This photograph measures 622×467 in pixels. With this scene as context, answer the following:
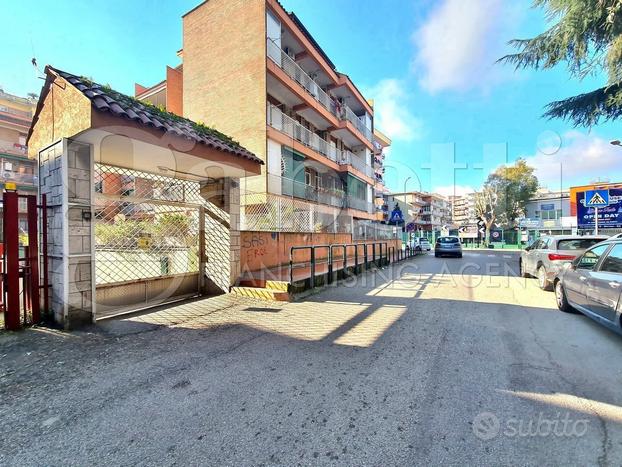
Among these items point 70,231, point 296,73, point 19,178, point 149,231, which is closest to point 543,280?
point 149,231

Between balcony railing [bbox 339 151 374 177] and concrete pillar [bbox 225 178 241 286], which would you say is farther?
balcony railing [bbox 339 151 374 177]

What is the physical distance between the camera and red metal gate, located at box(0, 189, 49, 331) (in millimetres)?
4195

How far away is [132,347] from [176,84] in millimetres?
18666

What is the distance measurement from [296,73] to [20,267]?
53.5 feet

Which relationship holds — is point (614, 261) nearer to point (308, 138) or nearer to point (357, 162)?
point (308, 138)

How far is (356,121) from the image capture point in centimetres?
2436

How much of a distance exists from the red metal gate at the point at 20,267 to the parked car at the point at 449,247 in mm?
21368

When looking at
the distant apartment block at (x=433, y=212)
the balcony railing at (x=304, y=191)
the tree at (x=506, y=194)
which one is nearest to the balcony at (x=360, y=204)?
the balcony railing at (x=304, y=191)

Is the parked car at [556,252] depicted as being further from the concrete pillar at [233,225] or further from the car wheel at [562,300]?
the concrete pillar at [233,225]

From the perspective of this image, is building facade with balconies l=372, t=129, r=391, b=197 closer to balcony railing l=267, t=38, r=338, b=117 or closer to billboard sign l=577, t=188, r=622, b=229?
balcony railing l=267, t=38, r=338, b=117

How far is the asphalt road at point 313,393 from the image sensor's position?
2.04 metres

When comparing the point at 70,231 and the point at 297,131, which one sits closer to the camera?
the point at 70,231

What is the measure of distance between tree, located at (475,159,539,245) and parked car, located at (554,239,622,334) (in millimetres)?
43999

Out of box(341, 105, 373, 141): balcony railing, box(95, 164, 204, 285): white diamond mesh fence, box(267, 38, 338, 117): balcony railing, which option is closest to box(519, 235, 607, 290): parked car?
box(95, 164, 204, 285): white diamond mesh fence
